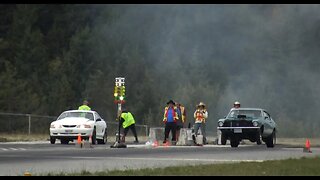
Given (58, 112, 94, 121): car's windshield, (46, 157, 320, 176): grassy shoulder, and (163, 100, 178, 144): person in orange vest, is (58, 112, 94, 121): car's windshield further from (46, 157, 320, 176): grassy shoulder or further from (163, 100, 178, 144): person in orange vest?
(46, 157, 320, 176): grassy shoulder

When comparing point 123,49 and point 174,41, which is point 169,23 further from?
point 123,49

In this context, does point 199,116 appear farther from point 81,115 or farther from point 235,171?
point 235,171

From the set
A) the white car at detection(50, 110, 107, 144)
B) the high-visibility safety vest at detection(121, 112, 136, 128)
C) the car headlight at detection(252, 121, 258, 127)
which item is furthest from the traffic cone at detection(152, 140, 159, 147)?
the high-visibility safety vest at detection(121, 112, 136, 128)

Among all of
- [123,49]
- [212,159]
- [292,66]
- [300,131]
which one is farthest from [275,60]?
[212,159]

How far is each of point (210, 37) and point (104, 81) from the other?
12602 mm

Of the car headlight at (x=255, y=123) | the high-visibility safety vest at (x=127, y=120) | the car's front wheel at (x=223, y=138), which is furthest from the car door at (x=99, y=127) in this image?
the car headlight at (x=255, y=123)

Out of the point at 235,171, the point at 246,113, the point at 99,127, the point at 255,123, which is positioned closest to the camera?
the point at 235,171

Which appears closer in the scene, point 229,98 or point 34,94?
point 229,98

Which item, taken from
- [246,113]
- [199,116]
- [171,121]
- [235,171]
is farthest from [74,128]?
[235,171]

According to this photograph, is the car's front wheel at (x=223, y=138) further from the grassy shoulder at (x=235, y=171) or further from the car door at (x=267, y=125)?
the grassy shoulder at (x=235, y=171)
